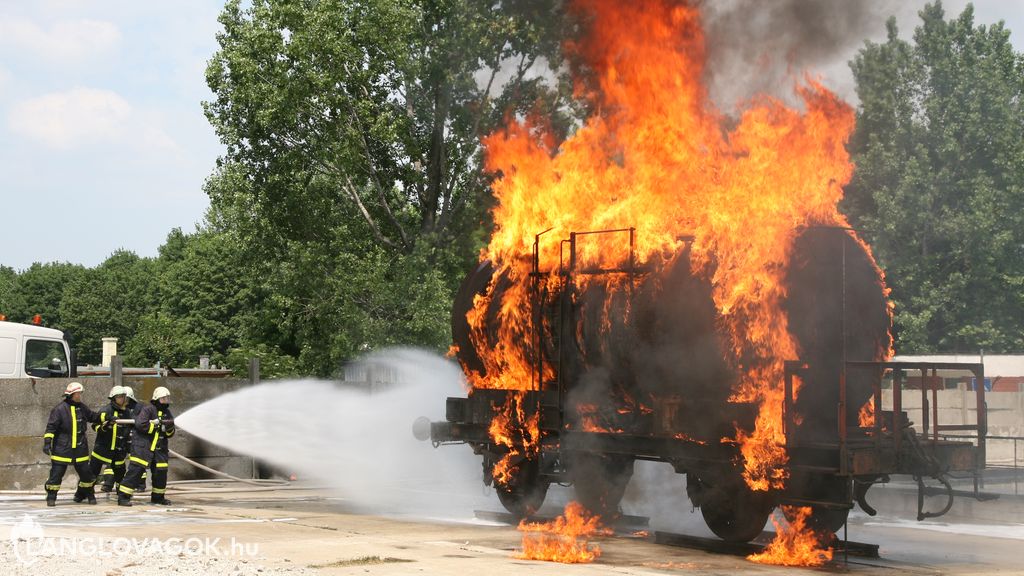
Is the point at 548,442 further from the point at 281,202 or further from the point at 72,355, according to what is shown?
the point at 281,202

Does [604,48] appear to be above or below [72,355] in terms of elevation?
above

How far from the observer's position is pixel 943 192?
1705 inches

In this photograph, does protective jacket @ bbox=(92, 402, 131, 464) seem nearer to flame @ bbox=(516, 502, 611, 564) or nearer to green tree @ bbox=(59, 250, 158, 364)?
flame @ bbox=(516, 502, 611, 564)

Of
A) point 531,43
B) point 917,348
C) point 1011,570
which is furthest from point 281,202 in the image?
point 917,348

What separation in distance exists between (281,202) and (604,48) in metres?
16.5

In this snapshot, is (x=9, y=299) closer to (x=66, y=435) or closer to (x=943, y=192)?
(x=943, y=192)

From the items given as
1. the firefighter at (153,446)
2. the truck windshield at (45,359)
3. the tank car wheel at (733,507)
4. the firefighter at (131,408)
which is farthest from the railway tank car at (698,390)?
the truck windshield at (45,359)

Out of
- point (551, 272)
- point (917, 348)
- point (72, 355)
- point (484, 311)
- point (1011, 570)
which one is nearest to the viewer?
point (1011, 570)

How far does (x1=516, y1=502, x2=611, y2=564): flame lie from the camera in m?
11.0

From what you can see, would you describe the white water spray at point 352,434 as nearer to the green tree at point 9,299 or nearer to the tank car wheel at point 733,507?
the tank car wheel at point 733,507

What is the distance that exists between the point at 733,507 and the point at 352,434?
28.5 ft

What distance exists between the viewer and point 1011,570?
10.7 m

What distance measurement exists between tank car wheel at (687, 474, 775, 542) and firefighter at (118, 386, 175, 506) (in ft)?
25.4

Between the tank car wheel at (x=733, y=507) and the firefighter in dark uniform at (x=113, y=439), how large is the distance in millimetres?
8757
